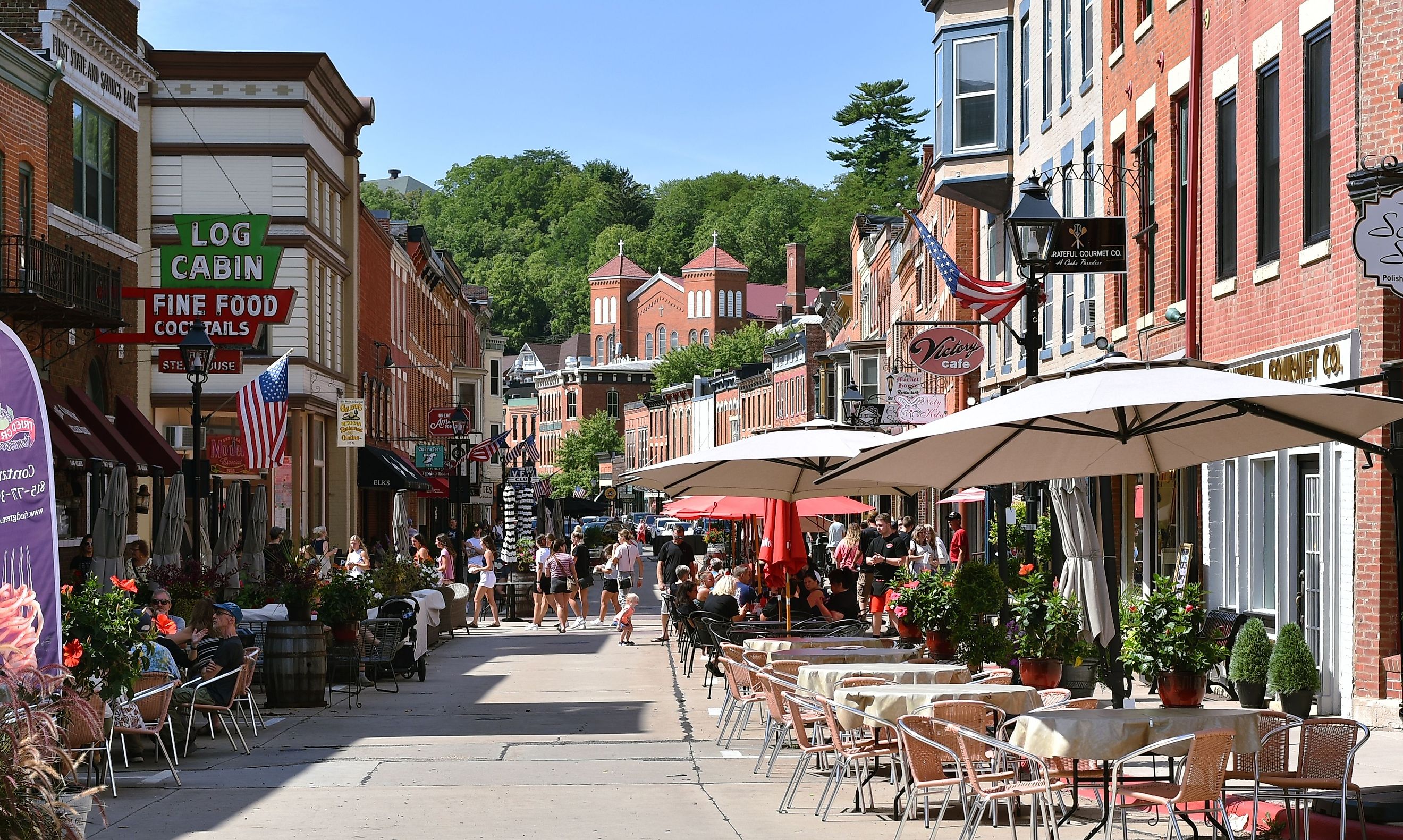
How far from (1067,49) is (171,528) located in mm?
16202

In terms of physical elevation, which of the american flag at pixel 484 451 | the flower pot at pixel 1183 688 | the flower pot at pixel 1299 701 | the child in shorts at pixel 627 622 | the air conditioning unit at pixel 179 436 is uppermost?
the air conditioning unit at pixel 179 436

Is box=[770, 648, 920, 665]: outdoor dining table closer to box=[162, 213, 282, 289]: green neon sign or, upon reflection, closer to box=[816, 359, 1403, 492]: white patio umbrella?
box=[816, 359, 1403, 492]: white patio umbrella

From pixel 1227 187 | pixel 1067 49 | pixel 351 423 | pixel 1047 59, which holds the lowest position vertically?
pixel 351 423

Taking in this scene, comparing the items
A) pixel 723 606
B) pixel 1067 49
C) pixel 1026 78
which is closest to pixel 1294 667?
pixel 723 606

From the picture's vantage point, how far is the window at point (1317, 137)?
17422mm

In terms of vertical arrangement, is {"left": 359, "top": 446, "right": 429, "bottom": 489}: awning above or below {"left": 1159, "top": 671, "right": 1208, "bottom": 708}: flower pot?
above

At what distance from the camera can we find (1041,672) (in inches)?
539

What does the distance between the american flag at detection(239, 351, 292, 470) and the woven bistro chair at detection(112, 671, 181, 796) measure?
14.6 meters

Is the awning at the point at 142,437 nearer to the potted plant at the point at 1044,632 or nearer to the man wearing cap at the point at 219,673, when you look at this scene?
the man wearing cap at the point at 219,673

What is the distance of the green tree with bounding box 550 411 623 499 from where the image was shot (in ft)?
444

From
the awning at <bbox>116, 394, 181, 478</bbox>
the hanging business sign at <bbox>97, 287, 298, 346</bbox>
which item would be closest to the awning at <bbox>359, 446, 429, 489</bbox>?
the awning at <bbox>116, 394, 181, 478</bbox>

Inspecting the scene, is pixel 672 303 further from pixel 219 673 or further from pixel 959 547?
pixel 219 673

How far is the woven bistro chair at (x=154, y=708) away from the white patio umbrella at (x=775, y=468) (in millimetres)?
5606

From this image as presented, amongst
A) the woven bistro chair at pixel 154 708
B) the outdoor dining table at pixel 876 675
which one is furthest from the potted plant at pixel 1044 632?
the woven bistro chair at pixel 154 708
